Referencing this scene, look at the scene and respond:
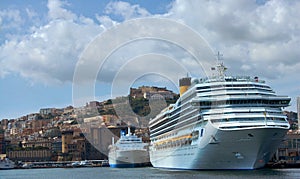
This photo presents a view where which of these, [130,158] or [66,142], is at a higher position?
[66,142]

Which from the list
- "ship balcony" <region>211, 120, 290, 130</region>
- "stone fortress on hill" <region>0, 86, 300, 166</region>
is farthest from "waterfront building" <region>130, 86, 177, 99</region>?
"ship balcony" <region>211, 120, 290, 130</region>

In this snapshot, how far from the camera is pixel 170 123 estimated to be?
168 ft

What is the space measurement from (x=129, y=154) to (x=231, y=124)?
39.4 metres

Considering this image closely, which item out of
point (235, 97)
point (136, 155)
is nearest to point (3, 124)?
point (136, 155)

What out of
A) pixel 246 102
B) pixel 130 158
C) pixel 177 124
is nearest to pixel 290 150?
pixel 130 158

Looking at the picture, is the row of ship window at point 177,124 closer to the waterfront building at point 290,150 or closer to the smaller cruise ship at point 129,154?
the smaller cruise ship at point 129,154

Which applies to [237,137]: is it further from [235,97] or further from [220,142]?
[235,97]

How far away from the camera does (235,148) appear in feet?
123

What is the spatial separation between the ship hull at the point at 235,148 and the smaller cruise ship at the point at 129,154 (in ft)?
113

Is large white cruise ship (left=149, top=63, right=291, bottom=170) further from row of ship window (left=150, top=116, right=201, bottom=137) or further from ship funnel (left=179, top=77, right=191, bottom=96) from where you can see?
ship funnel (left=179, top=77, right=191, bottom=96)

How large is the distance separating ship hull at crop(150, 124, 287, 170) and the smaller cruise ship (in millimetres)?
34299

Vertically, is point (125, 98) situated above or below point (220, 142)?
above

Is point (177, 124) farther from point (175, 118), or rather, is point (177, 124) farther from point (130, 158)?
point (130, 158)

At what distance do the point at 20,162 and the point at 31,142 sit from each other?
1336 centimetres
